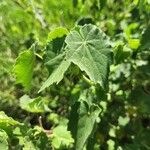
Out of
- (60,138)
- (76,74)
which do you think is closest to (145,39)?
(76,74)

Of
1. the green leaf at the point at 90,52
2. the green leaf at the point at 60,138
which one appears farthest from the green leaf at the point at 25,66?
the green leaf at the point at 60,138

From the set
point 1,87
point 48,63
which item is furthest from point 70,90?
point 48,63

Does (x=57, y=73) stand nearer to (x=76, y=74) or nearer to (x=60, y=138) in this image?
(x=76, y=74)

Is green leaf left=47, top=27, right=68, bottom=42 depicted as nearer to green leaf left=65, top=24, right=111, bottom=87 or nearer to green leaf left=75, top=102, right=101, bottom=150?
green leaf left=65, top=24, right=111, bottom=87

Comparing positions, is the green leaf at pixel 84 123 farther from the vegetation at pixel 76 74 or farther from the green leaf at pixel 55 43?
the green leaf at pixel 55 43

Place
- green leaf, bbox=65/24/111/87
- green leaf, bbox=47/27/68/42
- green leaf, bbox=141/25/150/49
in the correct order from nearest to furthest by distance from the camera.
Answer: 1. green leaf, bbox=65/24/111/87
2. green leaf, bbox=47/27/68/42
3. green leaf, bbox=141/25/150/49

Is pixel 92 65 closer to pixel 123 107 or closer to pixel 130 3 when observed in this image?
pixel 123 107

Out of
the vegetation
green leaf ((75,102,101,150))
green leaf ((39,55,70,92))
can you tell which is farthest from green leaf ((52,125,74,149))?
green leaf ((39,55,70,92))
